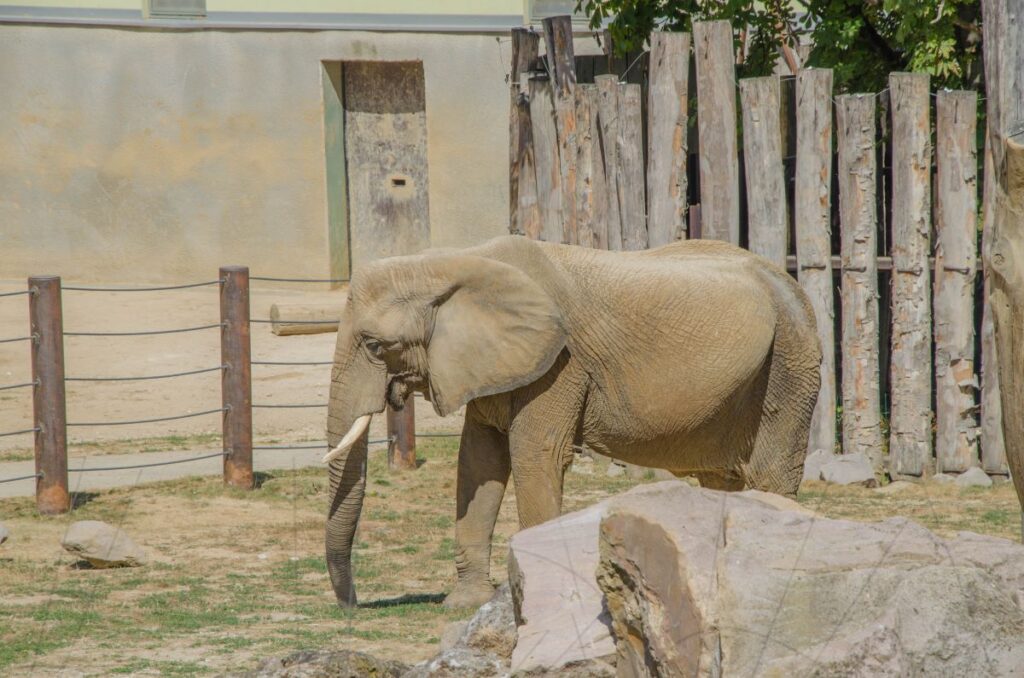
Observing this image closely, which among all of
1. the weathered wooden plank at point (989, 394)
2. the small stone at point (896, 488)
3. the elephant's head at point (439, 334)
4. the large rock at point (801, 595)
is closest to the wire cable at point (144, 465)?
the elephant's head at point (439, 334)

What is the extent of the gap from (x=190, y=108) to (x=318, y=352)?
4064 mm

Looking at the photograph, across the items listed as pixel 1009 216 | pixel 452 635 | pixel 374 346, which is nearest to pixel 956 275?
pixel 374 346

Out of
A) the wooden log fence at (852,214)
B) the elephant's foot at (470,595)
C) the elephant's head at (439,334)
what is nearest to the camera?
the elephant's head at (439,334)

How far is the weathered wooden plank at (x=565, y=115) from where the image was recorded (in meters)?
10.6

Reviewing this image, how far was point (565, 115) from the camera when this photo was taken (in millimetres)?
10633

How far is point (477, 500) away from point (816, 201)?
3.78m

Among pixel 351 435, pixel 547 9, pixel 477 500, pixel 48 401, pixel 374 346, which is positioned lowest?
pixel 477 500

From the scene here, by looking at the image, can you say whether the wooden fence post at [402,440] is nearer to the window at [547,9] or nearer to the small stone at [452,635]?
the small stone at [452,635]

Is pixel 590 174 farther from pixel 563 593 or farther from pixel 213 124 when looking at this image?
pixel 213 124

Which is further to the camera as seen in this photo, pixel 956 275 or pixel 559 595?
pixel 956 275

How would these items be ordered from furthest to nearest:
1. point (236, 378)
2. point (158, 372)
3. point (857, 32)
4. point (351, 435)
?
point (158, 372) → point (857, 32) → point (236, 378) → point (351, 435)

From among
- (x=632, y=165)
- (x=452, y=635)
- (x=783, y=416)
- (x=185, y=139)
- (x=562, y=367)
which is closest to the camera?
(x=452, y=635)

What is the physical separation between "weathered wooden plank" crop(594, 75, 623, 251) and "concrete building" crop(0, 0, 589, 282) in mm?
6303

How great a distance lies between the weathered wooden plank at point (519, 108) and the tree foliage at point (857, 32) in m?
0.77
